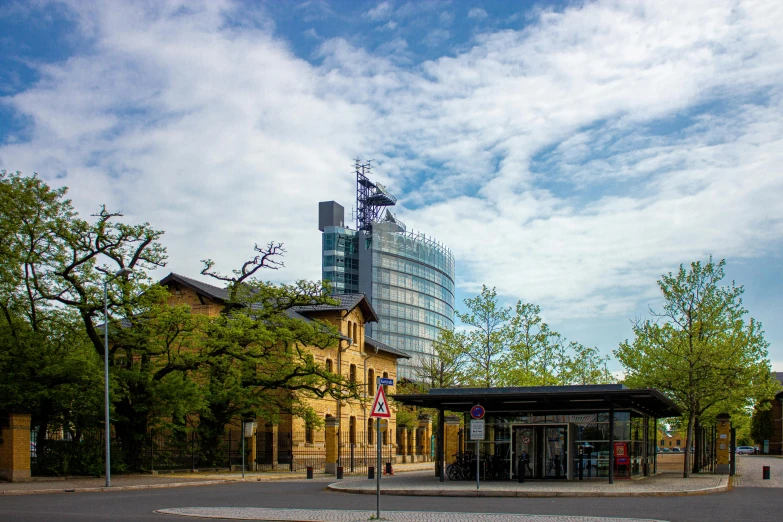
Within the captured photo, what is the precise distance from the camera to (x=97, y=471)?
3312 cm

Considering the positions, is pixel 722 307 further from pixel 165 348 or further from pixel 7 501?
pixel 7 501

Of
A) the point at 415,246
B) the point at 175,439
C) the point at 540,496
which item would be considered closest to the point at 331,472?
the point at 175,439

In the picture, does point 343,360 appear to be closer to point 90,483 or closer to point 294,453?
point 294,453

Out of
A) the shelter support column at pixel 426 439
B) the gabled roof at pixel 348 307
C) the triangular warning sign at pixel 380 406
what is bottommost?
the shelter support column at pixel 426 439

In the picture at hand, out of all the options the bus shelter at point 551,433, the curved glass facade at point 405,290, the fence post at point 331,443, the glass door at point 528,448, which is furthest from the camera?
the curved glass facade at point 405,290

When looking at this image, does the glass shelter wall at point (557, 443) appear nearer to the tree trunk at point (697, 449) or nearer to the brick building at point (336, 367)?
the tree trunk at point (697, 449)

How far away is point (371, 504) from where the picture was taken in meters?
20.3

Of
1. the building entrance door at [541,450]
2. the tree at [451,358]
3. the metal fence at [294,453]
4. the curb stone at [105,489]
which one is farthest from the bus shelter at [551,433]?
the tree at [451,358]

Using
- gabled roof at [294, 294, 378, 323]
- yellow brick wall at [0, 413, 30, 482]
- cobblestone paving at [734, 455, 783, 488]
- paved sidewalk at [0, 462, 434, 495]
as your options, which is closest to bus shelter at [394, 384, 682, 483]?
cobblestone paving at [734, 455, 783, 488]

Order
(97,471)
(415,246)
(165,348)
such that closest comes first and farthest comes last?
(97,471) → (165,348) → (415,246)

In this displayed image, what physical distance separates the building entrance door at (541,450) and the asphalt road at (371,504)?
21.9ft

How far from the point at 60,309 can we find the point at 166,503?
59.9ft

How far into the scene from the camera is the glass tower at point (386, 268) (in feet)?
440

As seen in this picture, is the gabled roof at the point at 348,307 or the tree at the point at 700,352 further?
the gabled roof at the point at 348,307
